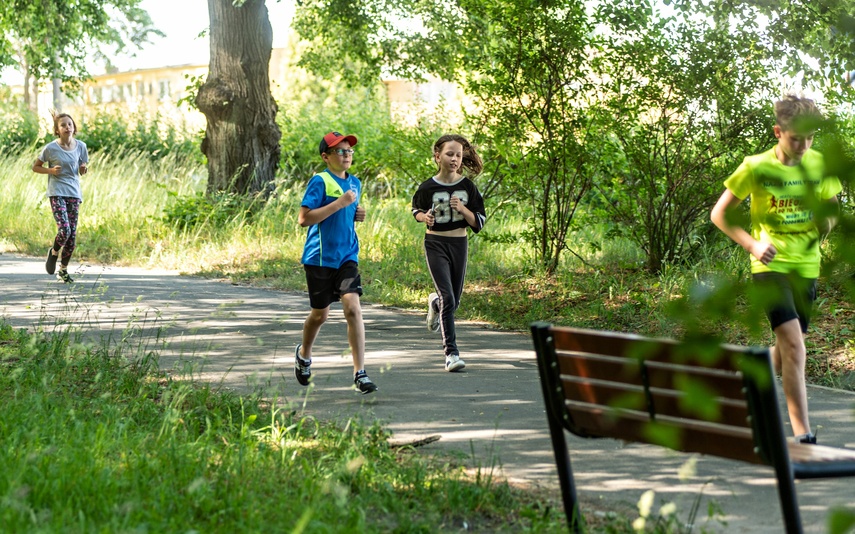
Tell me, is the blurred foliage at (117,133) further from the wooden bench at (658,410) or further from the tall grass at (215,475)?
the wooden bench at (658,410)

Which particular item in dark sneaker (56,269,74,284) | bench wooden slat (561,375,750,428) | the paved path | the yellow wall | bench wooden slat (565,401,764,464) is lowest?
the paved path

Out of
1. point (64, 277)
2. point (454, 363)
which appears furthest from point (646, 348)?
point (64, 277)

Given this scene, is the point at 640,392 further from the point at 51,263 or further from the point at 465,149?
the point at 51,263

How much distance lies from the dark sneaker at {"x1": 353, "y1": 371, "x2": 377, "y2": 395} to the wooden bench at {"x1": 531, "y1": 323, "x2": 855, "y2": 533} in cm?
296

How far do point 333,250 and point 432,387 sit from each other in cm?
116

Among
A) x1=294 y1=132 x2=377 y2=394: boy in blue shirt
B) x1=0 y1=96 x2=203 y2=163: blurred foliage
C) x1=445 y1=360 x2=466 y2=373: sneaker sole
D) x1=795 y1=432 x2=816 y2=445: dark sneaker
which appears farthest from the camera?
x1=0 y1=96 x2=203 y2=163: blurred foliage

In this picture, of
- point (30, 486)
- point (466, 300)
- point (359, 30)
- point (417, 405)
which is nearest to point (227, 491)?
point (30, 486)

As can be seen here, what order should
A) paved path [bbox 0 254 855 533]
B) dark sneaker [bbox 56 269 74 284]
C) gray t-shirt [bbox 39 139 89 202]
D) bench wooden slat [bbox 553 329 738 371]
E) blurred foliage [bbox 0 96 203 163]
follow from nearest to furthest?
bench wooden slat [bbox 553 329 738 371]
paved path [bbox 0 254 855 533]
dark sneaker [bbox 56 269 74 284]
gray t-shirt [bbox 39 139 89 202]
blurred foliage [bbox 0 96 203 163]

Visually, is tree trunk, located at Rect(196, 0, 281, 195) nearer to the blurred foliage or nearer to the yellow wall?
the yellow wall

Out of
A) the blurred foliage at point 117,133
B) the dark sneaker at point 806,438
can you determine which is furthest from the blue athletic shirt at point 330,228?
the blurred foliage at point 117,133

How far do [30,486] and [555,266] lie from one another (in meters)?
8.40

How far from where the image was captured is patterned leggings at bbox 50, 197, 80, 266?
13.0 m

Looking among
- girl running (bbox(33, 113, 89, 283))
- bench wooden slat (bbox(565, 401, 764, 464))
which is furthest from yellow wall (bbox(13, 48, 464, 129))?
bench wooden slat (bbox(565, 401, 764, 464))

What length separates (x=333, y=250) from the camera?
23.0 ft
